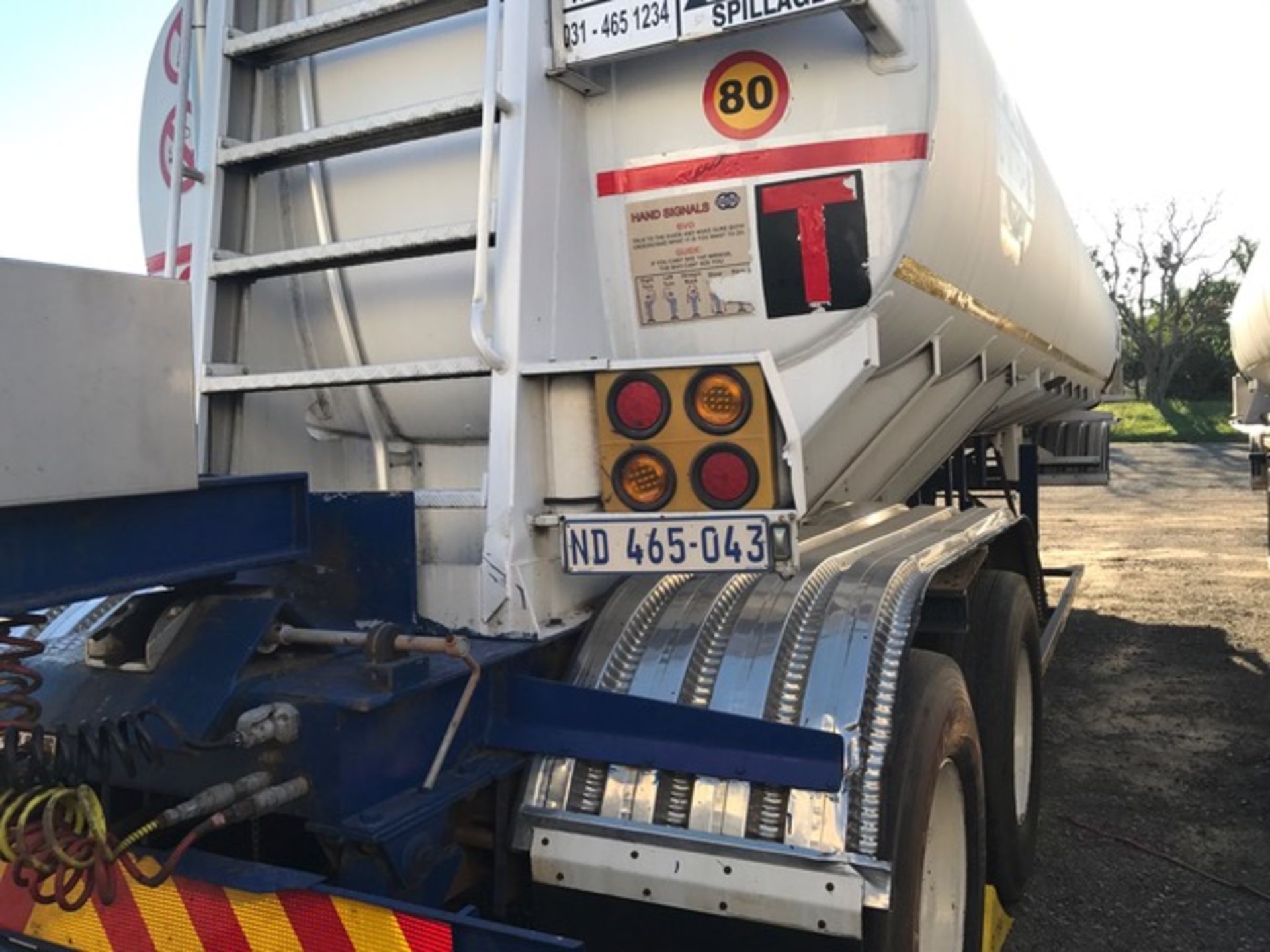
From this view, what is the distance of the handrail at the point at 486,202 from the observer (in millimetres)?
2408

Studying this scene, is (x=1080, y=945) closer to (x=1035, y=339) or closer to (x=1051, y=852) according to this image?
(x=1051, y=852)

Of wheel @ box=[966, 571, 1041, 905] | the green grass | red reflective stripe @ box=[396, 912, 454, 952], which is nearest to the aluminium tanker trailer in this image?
red reflective stripe @ box=[396, 912, 454, 952]

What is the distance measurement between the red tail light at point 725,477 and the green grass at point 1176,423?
103 ft

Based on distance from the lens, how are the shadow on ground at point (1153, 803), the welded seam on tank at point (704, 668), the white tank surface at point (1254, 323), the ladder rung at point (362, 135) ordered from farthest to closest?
the white tank surface at point (1254, 323)
the shadow on ground at point (1153, 803)
the ladder rung at point (362, 135)
the welded seam on tank at point (704, 668)

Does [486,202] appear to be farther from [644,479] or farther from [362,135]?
[644,479]

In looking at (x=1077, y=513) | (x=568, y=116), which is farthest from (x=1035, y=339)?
(x=1077, y=513)

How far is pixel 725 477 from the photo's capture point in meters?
2.43

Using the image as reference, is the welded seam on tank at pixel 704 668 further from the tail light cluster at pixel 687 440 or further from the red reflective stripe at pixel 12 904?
the red reflective stripe at pixel 12 904

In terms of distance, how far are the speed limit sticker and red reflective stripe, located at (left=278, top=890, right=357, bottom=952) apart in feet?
6.23

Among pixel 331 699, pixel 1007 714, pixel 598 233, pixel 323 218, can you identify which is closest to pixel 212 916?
pixel 331 699

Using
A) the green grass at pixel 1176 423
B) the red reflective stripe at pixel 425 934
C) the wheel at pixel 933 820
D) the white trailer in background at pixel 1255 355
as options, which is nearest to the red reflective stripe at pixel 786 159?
the wheel at pixel 933 820

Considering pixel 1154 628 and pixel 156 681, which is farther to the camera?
pixel 1154 628

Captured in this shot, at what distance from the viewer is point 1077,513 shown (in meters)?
18.5

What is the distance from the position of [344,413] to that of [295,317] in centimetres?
31
